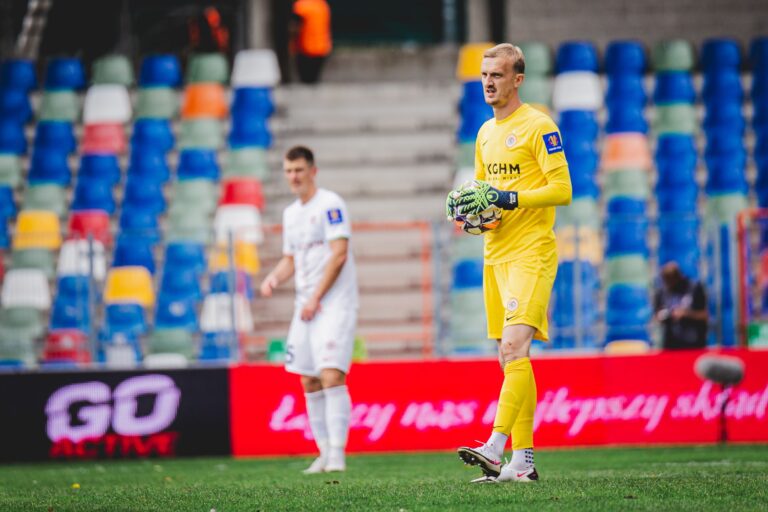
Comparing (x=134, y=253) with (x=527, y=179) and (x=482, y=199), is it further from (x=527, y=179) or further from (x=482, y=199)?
(x=482, y=199)

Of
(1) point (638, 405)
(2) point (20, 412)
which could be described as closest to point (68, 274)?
(2) point (20, 412)

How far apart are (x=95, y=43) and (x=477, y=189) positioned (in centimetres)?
1491

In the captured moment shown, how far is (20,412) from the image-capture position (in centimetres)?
1066

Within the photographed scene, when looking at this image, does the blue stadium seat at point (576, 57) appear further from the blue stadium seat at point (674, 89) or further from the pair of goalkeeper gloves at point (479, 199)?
the pair of goalkeeper gloves at point (479, 199)

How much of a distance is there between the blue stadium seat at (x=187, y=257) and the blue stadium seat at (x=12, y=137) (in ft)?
23.2

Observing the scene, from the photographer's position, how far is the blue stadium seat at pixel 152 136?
17547 millimetres

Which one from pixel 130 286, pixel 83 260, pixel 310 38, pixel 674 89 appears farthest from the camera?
pixel 310 38

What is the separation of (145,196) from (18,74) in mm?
3429

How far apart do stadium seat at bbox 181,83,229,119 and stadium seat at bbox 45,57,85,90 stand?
5.35 feet

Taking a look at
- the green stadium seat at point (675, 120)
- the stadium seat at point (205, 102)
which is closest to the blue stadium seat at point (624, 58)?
the green stadium seat at point (675, 120)

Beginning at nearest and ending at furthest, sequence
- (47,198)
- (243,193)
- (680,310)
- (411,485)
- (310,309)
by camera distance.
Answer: (411,485) < (310,309) < (680,310) < (243,193) < (47,198)

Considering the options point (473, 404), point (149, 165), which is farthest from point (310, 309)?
point (149, 165)

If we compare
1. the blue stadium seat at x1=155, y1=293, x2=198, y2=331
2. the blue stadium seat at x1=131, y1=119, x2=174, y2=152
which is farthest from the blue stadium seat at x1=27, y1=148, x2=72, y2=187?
the blue stadium seat at x1=155, y1=293, x2=198, y2=331

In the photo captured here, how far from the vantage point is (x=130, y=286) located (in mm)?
12352
